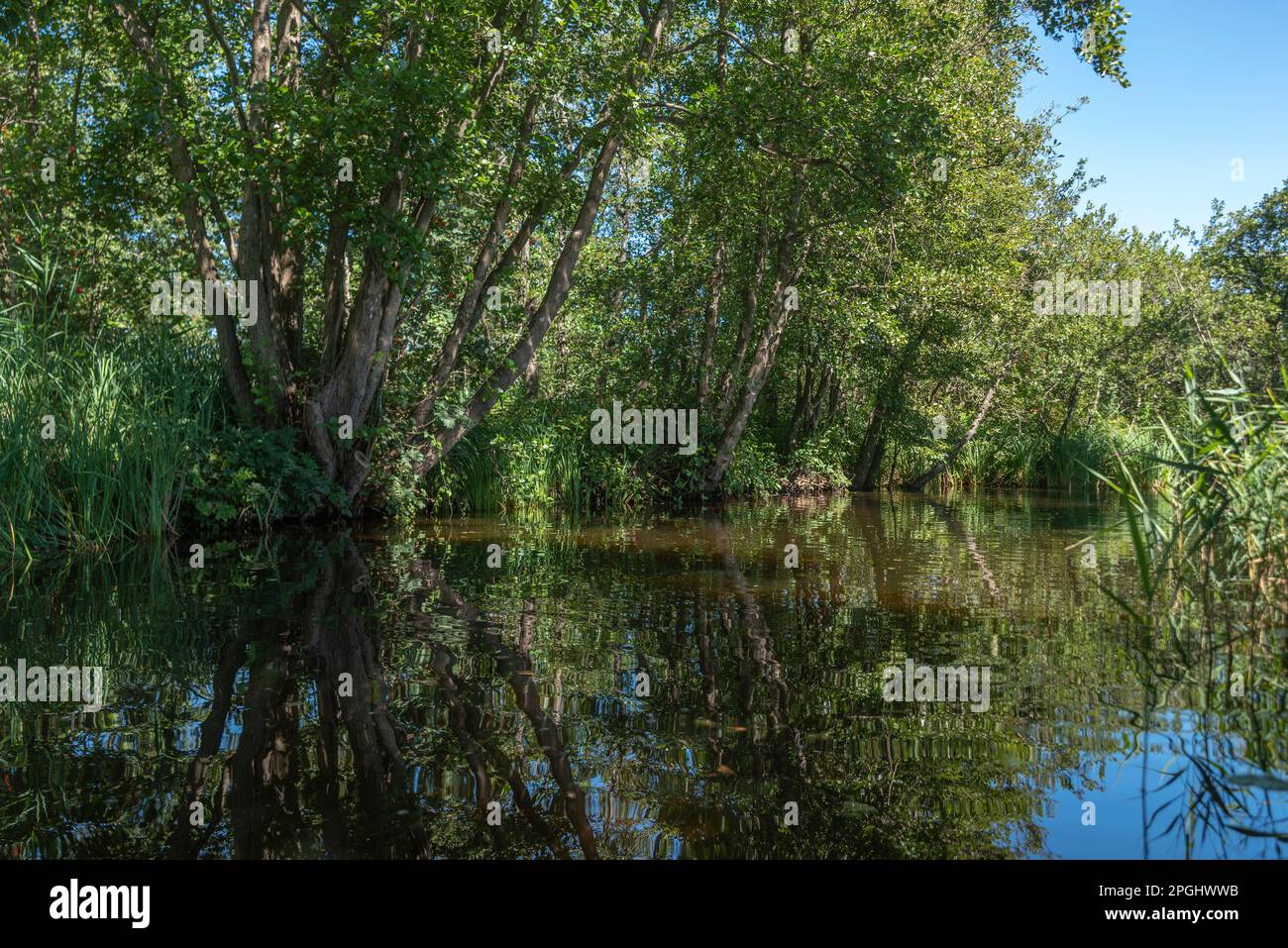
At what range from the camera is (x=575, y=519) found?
14.6 m

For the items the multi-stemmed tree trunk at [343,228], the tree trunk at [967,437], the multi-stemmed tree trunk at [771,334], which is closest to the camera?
the multi-stemmed tree trunk at [343,228]

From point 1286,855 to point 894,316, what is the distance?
56.8 ft

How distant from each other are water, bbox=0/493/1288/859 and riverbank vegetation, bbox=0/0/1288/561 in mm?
1597

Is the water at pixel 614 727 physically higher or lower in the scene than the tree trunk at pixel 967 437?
lower

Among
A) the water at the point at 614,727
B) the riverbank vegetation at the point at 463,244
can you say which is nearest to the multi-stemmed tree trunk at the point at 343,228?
the riverbank vegetation at the point at 463,244

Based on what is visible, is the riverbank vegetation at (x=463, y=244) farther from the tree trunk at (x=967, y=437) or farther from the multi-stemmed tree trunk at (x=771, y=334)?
the tree trunk at (x=967, y=437)

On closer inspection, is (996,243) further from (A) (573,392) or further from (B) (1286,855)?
(B) (1286,855)

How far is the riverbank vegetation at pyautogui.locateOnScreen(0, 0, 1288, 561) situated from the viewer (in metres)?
10.1

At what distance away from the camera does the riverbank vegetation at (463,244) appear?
10070 millimetres

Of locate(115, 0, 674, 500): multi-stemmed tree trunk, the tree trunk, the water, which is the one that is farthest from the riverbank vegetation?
the tree trunk

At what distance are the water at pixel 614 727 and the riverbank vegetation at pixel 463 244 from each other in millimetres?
1597

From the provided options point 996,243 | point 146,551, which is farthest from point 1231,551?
point 996,243

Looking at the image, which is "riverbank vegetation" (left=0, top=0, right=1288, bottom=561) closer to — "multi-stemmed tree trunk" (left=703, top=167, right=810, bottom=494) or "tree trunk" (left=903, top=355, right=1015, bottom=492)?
"multi-stemmed tree trunk" (left=703, top=167, right=810, bottom=494)

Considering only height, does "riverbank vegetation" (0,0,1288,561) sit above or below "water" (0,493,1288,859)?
above
